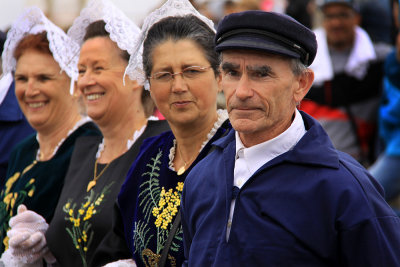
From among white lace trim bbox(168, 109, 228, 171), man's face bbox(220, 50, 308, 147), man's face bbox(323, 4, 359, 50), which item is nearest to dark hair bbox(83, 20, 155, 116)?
white lace trim bbox(168, 109, 228, 171)

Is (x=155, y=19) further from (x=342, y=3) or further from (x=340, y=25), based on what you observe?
(x=342, y=3)

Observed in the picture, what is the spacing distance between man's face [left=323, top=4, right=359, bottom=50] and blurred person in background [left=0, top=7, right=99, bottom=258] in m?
2.76

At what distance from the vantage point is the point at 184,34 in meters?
3.46

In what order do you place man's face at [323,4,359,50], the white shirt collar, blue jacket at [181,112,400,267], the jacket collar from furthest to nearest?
man's face at [323,4,359,50] → the white shirt collar → the jacket collar → blue jacket at [181,112,400,267]

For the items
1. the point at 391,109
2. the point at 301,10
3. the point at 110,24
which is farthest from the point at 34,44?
the point at 301,10

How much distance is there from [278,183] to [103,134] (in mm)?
1973

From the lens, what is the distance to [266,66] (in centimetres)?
258

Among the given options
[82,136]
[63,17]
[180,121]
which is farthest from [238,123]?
[63,17]

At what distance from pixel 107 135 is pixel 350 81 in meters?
2.87

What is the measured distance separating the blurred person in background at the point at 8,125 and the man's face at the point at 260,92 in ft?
10.4

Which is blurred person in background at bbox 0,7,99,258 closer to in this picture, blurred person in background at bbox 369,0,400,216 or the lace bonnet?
the lace bonnet

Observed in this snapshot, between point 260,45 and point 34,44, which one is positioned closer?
point 260,45

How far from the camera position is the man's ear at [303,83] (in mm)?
2680

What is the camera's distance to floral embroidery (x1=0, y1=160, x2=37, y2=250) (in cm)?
455
